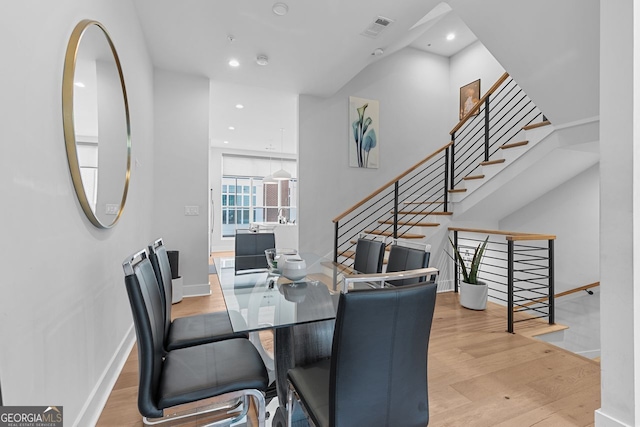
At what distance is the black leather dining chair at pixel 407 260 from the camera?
1708 millimetres

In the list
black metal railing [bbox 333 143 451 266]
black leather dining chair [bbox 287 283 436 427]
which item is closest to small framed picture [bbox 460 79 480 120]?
black metal railing [bbox 333 143 451 266]

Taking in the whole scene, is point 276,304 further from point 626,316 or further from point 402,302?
point 626,316

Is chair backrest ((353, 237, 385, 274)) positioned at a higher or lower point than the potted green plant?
higher

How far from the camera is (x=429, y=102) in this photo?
522 cm

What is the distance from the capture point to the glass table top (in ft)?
4.15

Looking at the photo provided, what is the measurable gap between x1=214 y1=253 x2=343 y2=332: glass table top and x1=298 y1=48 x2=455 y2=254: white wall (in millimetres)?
2175

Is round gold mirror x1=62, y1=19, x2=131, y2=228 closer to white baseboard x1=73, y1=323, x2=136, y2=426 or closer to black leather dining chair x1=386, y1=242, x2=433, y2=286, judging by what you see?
white baseboard x1=73, y1=323, x2=136, y2=426

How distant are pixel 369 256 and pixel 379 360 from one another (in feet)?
4.89

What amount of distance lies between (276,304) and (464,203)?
11.1 feet

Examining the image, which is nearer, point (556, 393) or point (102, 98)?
point (102, 98)

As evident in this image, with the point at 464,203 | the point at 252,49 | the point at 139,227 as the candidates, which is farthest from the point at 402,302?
the point at 464,203

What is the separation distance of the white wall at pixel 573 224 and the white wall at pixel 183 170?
16.0 feet

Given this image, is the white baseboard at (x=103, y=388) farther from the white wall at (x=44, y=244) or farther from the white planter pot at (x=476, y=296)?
the white planter pot at (x=476, y=296)

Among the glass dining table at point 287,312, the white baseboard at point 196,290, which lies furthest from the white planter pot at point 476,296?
the white baseboard at point 196,290
